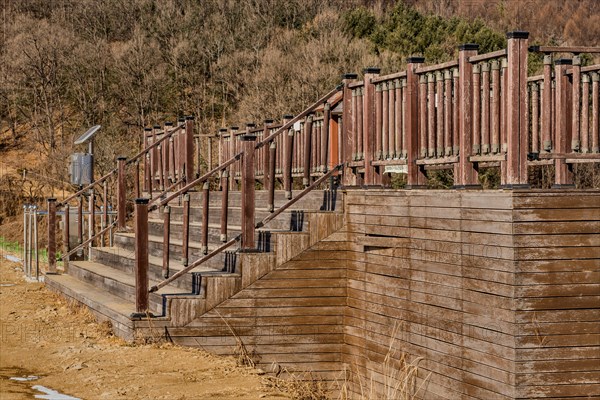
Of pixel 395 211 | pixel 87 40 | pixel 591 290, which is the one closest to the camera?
pixel 591 290

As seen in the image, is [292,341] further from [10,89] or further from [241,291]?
[10,89]

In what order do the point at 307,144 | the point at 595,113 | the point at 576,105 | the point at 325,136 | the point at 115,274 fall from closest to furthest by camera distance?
the point at 576,105 → the point at 595,113 → the point at 307,144 → the point at 325,136 → the point at 115,274

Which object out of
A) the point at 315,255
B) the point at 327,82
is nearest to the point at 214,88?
the point at 327,82

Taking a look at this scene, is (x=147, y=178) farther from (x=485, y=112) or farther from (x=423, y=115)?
(x=485, y=112)

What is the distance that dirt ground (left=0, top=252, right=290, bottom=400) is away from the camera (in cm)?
841

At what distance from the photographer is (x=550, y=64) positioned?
27.2ft

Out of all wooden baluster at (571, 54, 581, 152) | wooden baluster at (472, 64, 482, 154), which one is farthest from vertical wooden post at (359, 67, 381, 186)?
wooden baluster at (571, 54, 581, 152)

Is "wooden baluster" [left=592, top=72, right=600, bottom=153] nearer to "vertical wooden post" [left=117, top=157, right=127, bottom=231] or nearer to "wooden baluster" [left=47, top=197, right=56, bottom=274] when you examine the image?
"vertical wooden post" [left=117, top=157, right=127, bottom=231]

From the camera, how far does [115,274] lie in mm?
13336

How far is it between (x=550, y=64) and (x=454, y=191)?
4.66 feet

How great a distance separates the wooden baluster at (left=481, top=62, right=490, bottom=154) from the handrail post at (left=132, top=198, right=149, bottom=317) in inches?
156

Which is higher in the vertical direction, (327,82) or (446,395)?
(327,82)

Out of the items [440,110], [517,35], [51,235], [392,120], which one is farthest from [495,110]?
[51,235]

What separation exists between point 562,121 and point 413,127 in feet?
5.71
